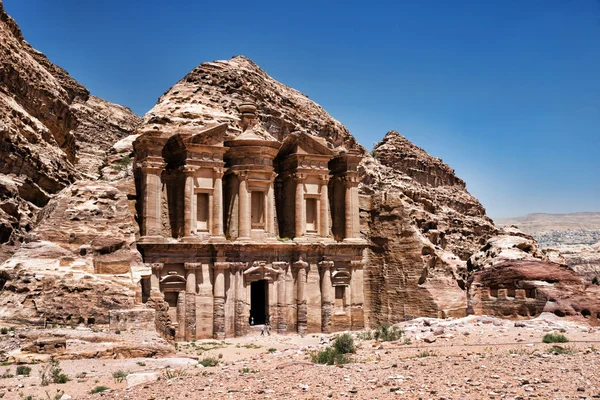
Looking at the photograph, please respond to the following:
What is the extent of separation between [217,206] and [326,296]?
329 inches

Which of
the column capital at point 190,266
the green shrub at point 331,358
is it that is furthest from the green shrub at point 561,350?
the column capital at point 190,266

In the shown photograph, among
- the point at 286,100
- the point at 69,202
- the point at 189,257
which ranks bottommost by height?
the point at 189,257

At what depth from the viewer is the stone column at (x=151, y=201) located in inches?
1225

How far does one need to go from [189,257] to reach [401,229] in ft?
43.0

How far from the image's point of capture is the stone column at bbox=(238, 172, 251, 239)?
1320 inches

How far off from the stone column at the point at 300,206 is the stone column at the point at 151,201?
26.9ft

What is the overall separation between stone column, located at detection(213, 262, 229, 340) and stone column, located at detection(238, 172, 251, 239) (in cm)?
217

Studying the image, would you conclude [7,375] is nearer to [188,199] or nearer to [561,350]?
[561,350]

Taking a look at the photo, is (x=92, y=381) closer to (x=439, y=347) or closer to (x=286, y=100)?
(x=439, y=347)

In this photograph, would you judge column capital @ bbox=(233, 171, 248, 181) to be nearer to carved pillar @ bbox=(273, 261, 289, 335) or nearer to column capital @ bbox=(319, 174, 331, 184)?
column capital @ bbox=(319, 174, 331, 184)

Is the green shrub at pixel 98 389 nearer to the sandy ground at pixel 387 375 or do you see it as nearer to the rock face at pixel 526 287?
the sandy ground at pixel 387 375

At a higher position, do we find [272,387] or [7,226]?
[7,226]

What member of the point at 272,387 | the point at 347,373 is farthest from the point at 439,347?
the point at 272,387

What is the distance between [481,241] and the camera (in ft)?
214
